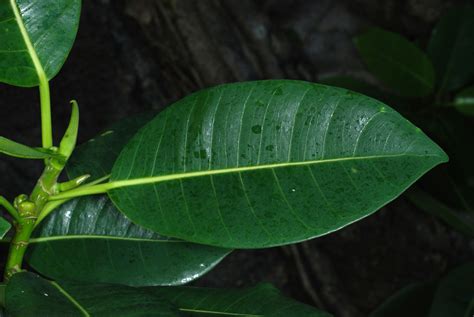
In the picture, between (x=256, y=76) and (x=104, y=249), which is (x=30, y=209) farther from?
(x=256, y=76)

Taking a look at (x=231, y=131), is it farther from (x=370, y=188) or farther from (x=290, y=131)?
(x=370, y=188)

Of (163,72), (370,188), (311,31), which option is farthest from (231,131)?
(311,31)

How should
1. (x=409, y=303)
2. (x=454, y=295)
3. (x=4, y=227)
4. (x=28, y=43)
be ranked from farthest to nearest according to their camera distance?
1. (x=409, y=303)
2. (x=454, y=295)
3. (x=28, y=43)
4. (x=4, y=227)

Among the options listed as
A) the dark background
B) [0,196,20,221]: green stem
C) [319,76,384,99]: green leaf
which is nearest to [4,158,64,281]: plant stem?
[0,196,20,221]: green stem

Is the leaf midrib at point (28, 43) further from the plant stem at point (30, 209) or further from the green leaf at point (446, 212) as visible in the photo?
the green leaf at point (446, 212)

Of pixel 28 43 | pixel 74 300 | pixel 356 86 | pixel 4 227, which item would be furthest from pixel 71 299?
pixel 356 86

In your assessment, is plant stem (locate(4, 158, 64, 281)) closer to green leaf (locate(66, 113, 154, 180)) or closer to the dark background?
green leaf (locate(66, 113, 154, 180))
